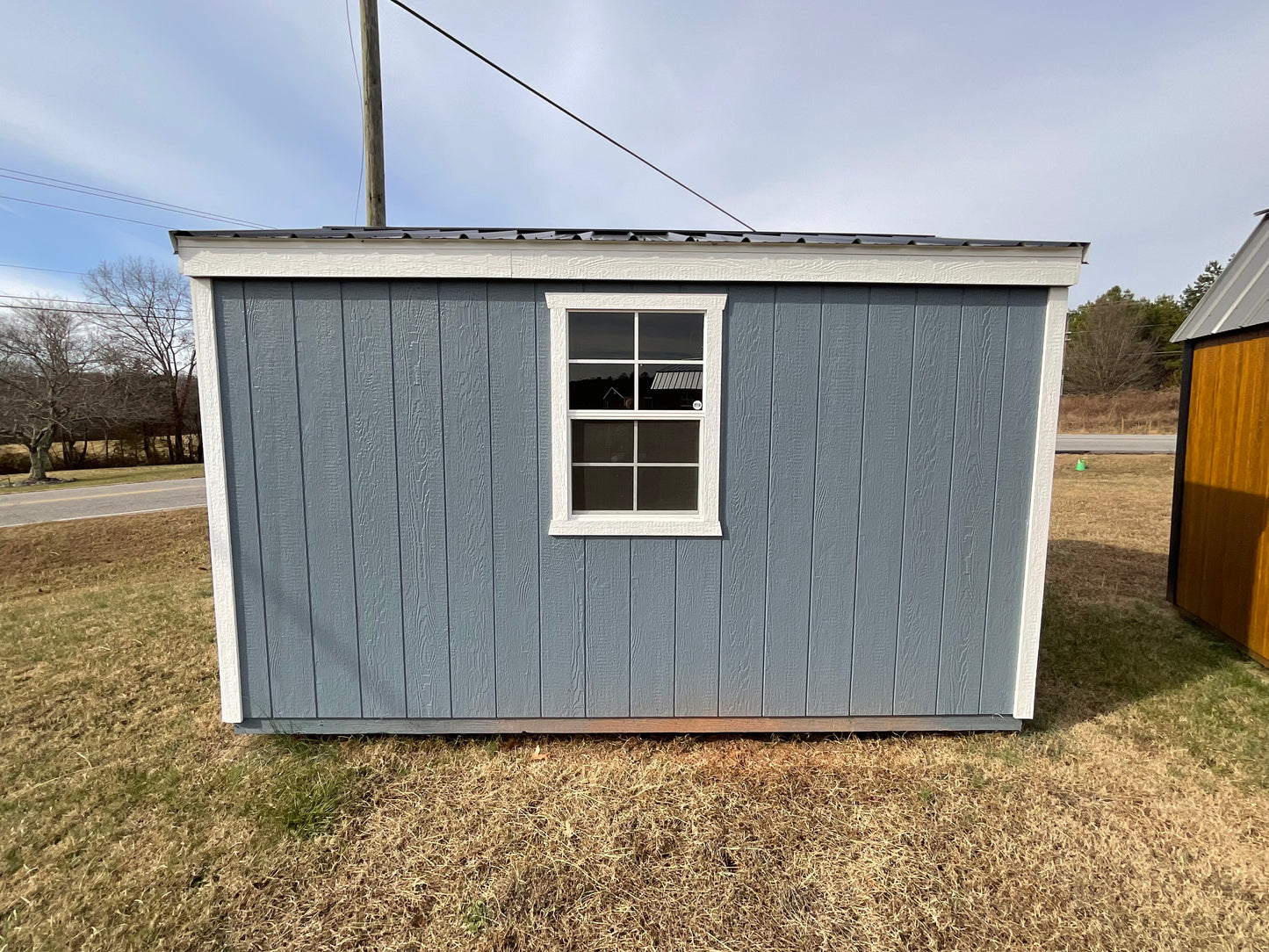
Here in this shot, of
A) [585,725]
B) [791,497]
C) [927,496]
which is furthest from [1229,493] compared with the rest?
[585,725]

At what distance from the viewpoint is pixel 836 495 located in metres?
2.79

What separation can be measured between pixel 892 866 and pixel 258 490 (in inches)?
137

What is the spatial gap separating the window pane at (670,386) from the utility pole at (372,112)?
128 inches

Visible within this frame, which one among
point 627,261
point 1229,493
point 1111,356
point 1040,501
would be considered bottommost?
point 1229,493

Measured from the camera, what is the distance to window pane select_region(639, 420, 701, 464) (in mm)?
2762

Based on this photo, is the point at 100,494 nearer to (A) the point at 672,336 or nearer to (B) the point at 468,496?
(B) the point at 468,496

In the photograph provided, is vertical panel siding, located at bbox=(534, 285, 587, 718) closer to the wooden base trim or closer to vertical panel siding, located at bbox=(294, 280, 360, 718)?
the wooden base trim

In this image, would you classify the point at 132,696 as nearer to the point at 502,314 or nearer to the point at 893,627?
the point at 502,314

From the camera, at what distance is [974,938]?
5.95 ft

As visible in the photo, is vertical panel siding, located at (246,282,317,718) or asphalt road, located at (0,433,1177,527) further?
asphalt road, located at (0,433,1177,527)

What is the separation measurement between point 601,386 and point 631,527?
77 centimetres

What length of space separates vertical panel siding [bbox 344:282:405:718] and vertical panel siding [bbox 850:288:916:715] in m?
2.53

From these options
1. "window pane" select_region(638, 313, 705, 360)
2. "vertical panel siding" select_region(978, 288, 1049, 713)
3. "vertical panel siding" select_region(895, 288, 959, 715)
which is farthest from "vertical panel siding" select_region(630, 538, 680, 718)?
"vertical panel siding" select_region(978, 288, 1049, 713)

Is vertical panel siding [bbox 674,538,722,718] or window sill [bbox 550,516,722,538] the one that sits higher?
window sill [bbox 550,516,722,538]
